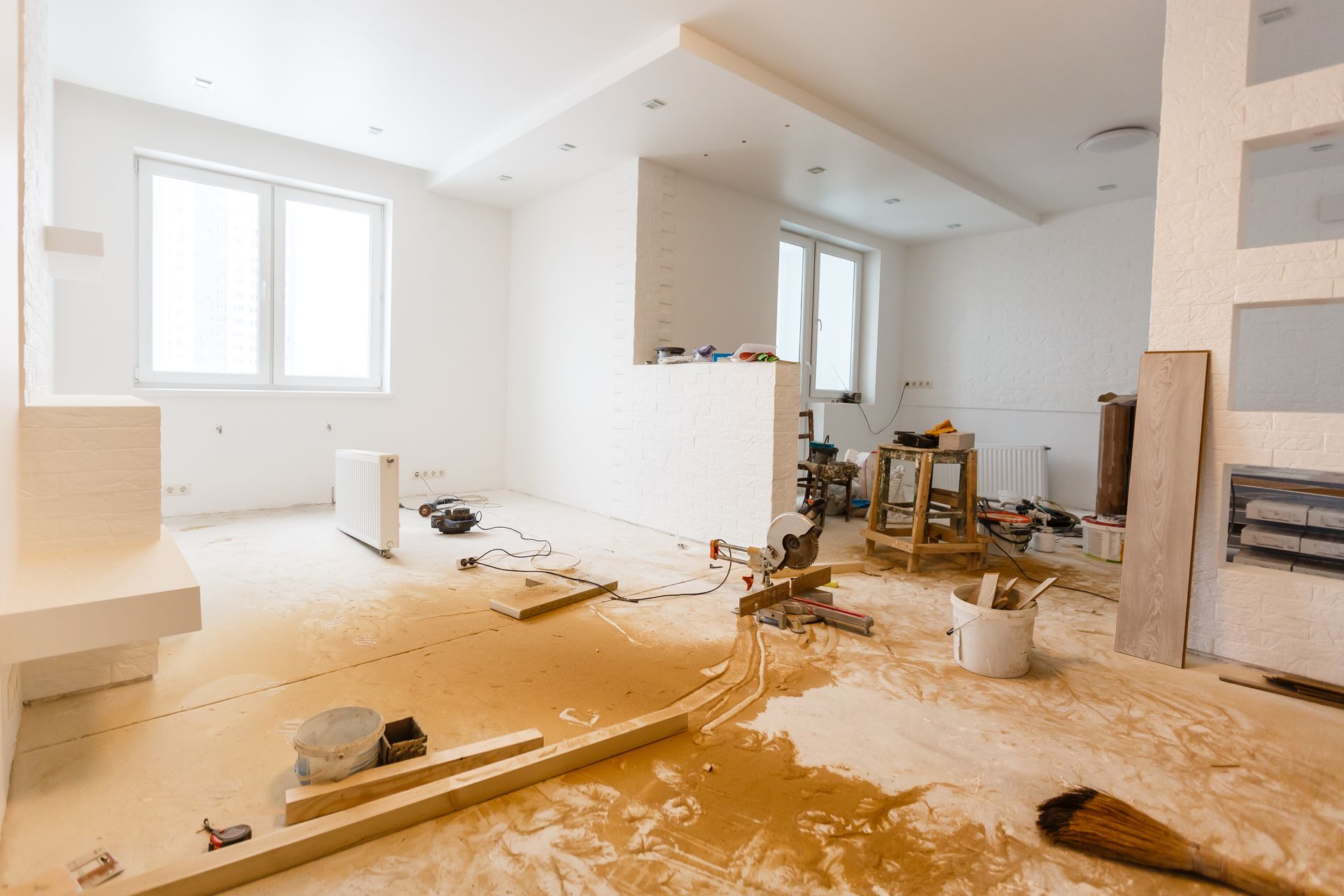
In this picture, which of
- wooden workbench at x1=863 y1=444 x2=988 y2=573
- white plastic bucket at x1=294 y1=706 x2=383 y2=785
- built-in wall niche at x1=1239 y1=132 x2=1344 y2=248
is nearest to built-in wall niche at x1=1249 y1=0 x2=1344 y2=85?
built-in wall niche at x1=1239 y1=132 x2=1344 y2=248

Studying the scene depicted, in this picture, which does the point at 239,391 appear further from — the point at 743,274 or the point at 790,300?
the point at 790,300

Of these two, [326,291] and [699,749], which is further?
[326,291]

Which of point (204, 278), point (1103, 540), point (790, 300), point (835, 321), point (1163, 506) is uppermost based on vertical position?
point (790, 300)

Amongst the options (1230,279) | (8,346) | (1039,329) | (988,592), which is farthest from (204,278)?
(1039,329)

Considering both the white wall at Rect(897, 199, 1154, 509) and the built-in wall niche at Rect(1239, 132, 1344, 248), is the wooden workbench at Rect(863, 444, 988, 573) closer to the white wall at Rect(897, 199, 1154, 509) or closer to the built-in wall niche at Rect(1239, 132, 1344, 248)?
the white wall at Rect(897, 199, 1154, 509)

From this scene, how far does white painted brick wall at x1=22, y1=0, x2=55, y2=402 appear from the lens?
7.33 ft

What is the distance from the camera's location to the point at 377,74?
172 inches

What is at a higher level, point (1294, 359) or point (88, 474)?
point (1294, 359)

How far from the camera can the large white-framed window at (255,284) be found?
202 inches

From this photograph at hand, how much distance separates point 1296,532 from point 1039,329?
4.70 m

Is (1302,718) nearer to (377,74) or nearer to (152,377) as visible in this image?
(377,74)

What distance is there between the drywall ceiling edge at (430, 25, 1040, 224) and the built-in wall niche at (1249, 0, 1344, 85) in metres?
2.15

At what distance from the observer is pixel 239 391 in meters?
5.38

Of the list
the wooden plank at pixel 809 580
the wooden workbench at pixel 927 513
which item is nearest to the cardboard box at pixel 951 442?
the wooden workbench at pixel 927 513
